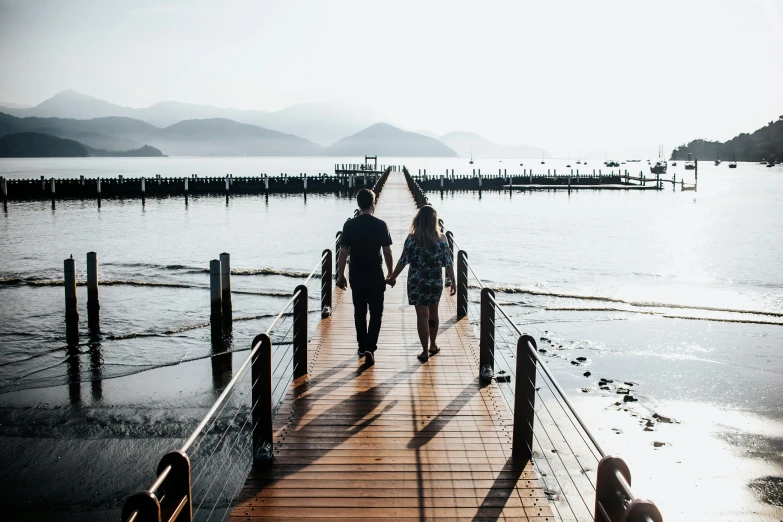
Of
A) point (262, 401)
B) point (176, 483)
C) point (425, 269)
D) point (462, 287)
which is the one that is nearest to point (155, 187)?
point (462, 287)

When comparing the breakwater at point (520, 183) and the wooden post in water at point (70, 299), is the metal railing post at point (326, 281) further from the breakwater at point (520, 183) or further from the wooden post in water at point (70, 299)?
the breakwater at point (520, 183)

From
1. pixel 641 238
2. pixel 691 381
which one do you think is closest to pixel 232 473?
pixel 691 381

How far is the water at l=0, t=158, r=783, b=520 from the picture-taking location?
8.73m

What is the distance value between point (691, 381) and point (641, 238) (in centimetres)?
2893

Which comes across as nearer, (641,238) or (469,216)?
(641,238)

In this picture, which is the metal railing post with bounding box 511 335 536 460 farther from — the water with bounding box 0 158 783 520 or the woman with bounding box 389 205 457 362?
the water with bounding box 0 158 783 520

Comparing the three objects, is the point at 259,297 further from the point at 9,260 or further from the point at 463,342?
the point at 9,260

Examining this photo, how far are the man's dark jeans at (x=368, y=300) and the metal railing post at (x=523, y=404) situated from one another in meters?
2.32

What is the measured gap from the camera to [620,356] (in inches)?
555

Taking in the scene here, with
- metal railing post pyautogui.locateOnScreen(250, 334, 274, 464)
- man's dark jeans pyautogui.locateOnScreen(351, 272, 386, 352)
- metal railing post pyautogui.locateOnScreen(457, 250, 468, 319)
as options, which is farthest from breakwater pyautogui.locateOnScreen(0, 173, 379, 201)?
metal railing post pyautogui.locateOnScreen(250, 334, 274, 464)

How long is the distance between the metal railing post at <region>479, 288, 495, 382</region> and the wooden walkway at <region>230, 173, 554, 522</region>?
0.59ft

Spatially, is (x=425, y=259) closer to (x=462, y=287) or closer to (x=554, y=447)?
(x=554, y=447)

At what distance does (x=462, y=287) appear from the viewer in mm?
10633

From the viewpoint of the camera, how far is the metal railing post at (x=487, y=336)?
23.1ft
